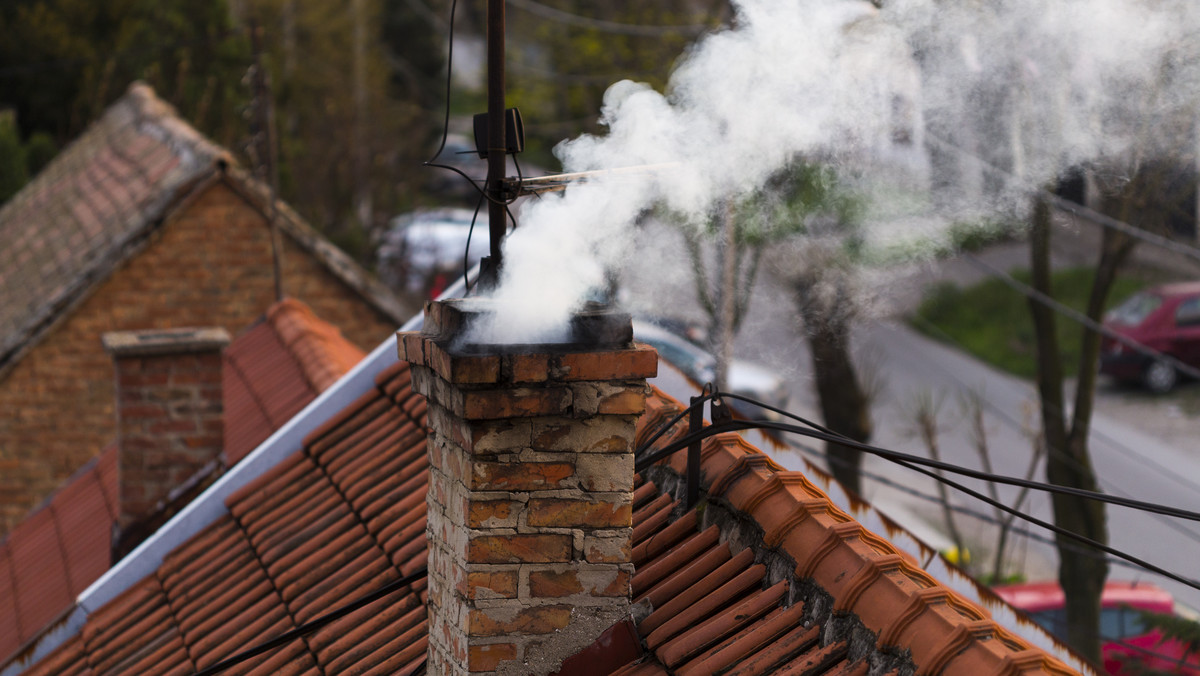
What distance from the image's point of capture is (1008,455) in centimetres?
1897

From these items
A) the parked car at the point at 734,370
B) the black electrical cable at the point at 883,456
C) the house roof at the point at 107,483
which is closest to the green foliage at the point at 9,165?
the parked car at the point at 734,370

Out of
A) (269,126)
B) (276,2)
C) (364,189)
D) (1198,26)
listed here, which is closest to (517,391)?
(1198,26)

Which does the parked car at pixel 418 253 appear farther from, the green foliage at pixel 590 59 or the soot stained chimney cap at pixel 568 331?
the soot stained chimney cap at pixel 568 331

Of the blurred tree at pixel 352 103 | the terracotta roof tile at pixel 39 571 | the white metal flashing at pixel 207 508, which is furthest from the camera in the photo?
the blurred tree at pixel 352 103

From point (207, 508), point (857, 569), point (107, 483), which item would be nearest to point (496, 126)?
point (857, 569)

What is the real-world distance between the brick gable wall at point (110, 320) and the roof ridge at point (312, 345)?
2863 mm

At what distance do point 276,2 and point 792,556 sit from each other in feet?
119

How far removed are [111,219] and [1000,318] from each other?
19.0 metres

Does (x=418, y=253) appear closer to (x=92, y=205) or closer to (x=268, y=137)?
(x=92, y=205)

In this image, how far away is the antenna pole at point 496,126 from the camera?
320cm

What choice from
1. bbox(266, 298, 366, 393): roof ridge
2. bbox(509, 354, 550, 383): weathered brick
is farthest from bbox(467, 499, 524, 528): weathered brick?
bbox(266, 298, 366, 393): roof ridge

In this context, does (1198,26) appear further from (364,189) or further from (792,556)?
(364,189)

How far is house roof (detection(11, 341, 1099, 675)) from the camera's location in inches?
110

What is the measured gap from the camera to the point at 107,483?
862 cm
